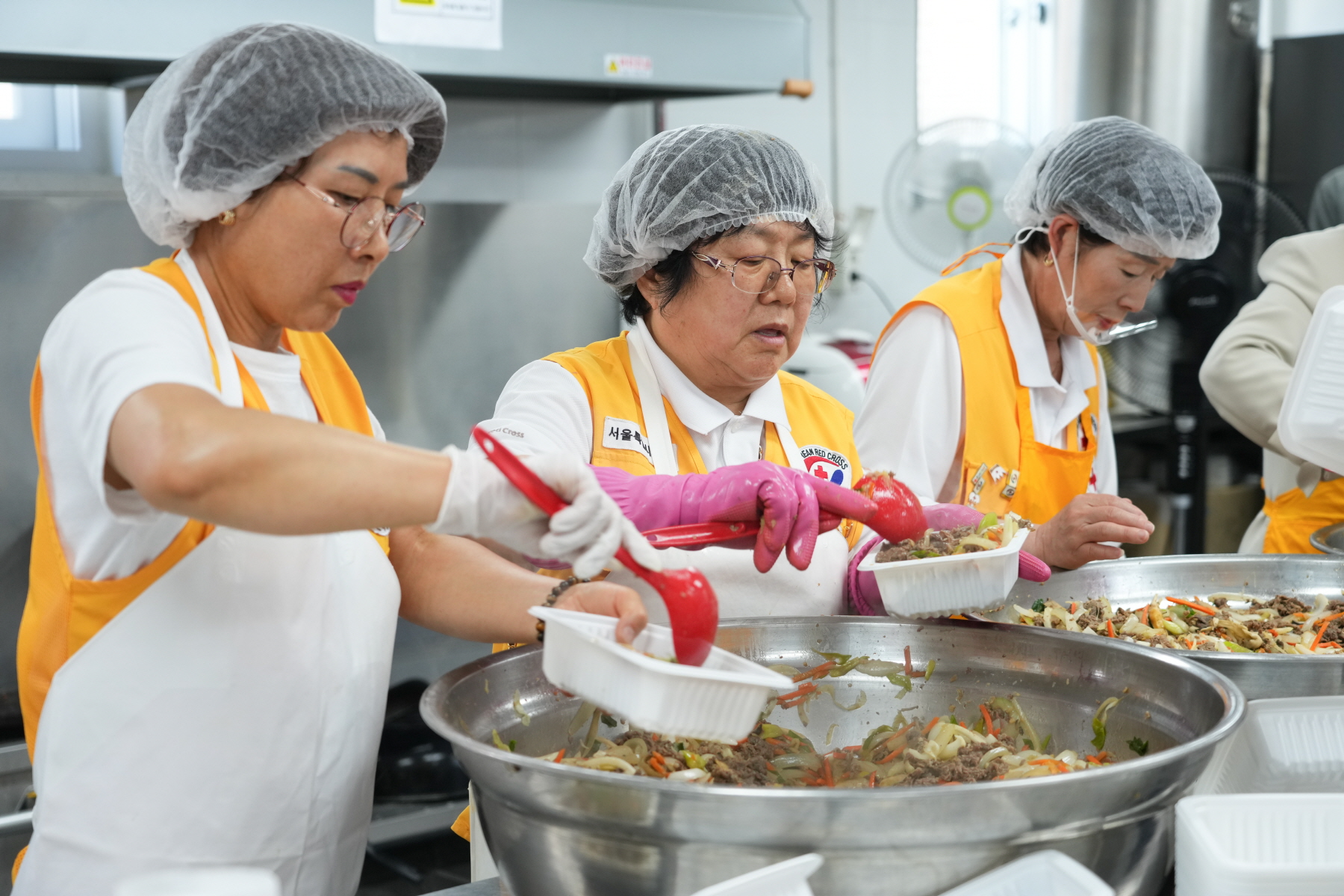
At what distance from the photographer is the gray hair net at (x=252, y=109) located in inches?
50.9

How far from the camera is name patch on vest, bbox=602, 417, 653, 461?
1864mm

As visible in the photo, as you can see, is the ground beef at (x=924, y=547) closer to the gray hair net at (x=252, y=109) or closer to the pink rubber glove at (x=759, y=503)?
the pink rubber glove at (x=759, y=503)

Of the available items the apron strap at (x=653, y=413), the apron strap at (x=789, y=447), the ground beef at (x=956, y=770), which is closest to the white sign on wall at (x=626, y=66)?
the apron strap at (x=653, y=413)

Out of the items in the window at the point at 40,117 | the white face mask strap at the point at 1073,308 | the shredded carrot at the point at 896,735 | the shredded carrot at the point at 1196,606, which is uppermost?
the window at the point at 40,117

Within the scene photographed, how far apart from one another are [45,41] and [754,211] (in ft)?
4.54

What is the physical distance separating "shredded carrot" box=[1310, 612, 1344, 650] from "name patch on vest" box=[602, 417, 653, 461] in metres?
1.05

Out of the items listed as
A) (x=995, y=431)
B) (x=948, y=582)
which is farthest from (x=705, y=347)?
(x=995, y=431)

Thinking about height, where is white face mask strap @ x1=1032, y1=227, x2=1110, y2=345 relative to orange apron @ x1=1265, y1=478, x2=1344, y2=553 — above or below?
above

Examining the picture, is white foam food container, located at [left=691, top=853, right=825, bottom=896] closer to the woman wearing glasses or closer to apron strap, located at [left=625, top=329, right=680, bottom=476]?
the woman wearing glasses

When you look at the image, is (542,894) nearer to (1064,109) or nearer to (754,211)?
(754,211)

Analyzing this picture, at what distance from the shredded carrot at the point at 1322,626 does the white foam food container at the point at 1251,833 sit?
29.8 inches

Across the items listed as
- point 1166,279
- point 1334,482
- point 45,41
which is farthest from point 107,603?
point 1166,279

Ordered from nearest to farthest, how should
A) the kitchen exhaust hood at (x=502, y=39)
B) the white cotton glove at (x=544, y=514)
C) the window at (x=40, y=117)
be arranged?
1. the white cotton glove at (x=544, y=514)
2. the kitchen exhaust hood at (x=502, y=39)
3. the window at (x=40, y=117)

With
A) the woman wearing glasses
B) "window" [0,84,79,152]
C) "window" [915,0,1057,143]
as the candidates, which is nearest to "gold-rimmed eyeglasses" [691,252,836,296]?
the woman wearing glasses
